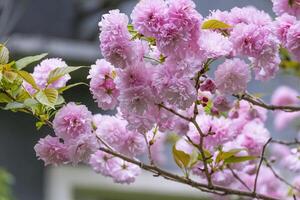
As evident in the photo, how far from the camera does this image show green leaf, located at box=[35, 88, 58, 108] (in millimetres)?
1478

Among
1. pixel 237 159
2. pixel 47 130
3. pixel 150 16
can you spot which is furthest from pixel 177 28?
pixel 47 130

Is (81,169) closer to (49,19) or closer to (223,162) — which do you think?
(49,19)

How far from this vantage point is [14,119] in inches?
192

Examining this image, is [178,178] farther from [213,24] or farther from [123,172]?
[213,24]

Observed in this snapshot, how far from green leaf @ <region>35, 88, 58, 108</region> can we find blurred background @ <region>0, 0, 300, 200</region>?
299cm

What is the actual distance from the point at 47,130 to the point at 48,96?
3.30m

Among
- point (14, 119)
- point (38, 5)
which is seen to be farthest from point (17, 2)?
point (14, 119)

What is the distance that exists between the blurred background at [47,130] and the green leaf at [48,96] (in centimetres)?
299

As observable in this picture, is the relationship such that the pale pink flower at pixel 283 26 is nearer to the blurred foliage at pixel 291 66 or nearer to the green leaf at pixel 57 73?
the green leaf at pixel 57 73

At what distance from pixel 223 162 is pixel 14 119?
3.19 metres

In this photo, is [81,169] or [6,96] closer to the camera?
[6,96]

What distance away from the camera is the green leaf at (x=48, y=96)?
1478 millimetres

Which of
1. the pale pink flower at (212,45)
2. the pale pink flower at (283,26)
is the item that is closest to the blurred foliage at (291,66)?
the pale pink flower at (283,26)

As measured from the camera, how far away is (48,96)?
59.6 inches
